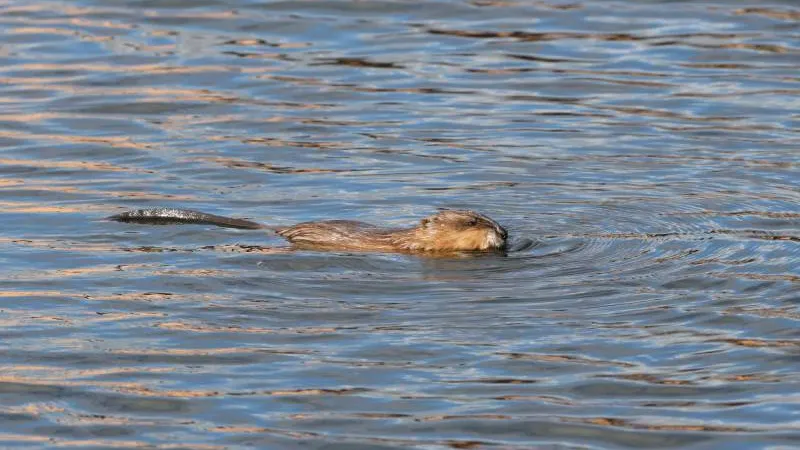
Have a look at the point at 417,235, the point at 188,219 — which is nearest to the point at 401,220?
the point at 417,235

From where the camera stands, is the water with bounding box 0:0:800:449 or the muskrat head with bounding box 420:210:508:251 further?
the muskrat head with bounding box 420:210:508:251

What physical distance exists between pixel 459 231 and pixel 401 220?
104 centimetres

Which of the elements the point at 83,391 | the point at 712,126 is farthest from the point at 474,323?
the point at 712,126

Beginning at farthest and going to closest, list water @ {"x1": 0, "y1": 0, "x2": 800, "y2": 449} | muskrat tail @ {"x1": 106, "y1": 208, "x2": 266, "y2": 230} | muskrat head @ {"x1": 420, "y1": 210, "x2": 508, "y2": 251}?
muskrat tail @ {"x1": 106, "y1": 208, "x2": 266, "y2": 230} → muskrat head @ {"x1": 420, "y1": 210, "x2": 508, "y2": 251} → water @ {"x1": 0, "y1": 0, "x2": 800, "y2": 449}

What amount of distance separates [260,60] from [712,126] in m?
4.88

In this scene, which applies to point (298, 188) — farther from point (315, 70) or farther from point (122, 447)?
point (122, 447)

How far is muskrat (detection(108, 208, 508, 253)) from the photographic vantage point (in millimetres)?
11195

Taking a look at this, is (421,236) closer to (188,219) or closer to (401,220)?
(401,220)

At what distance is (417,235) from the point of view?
11.3 m

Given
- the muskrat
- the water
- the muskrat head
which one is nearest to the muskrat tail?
the water

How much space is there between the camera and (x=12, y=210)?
12.6 m

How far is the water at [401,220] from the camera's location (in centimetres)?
845

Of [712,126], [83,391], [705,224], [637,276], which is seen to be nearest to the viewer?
[83,391]

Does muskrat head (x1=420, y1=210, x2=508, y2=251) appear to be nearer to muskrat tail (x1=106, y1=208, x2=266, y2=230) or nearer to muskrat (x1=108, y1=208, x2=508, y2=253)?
muskrat (x1=108, y1=208, x2=508, y2=253)
